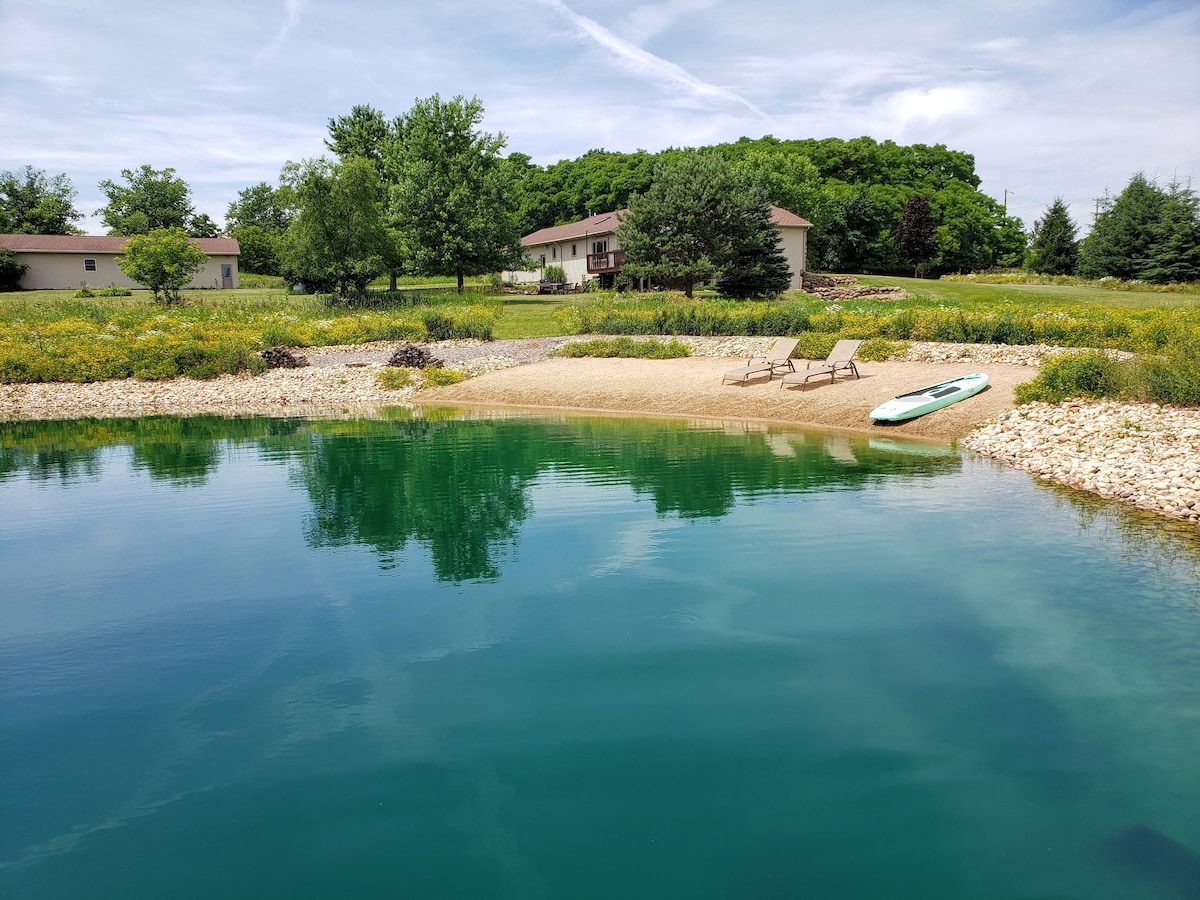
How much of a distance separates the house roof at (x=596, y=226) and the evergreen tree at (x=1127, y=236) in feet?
58.1

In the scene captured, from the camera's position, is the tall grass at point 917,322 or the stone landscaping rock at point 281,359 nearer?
the tall grass at point 917,322

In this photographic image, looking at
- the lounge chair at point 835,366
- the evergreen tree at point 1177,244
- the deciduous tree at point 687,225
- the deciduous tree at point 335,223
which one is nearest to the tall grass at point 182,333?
the deciduous tree at point 335,223

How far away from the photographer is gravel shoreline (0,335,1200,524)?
43.8 feet

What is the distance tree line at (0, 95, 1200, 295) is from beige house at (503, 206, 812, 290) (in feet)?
14.3

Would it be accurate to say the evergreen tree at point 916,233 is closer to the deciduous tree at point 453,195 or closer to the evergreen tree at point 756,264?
the evergreen tree at point 756,264

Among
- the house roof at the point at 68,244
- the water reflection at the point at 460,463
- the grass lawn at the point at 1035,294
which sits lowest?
the water reflection at the point at 460,463

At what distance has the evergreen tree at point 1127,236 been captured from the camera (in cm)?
5000

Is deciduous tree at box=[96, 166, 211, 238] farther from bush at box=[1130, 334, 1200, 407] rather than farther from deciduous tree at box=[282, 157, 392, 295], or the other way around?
bush at box=[1130, 334, 1200, 407]

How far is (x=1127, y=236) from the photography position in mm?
51062

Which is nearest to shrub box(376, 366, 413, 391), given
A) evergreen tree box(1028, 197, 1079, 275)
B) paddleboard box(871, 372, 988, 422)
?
paddleboard box(871, 372, 988, 422)

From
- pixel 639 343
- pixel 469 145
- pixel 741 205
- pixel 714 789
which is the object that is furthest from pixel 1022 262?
pixel 714 789

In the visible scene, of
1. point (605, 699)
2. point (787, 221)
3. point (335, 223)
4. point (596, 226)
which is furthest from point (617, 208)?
point (605, 699)

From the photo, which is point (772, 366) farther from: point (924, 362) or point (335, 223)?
point (335, 223)

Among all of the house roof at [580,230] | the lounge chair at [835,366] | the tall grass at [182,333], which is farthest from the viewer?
the house roof at [580,230]
